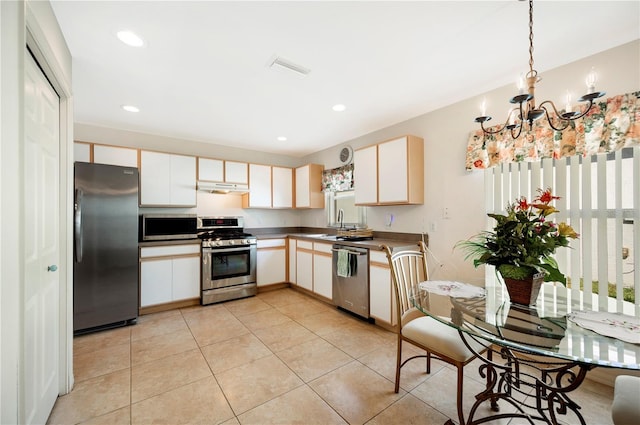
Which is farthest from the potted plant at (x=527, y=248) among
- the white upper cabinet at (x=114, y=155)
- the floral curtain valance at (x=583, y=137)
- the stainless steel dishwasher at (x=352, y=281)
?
the white upper cabinet at (x=114, y=155)

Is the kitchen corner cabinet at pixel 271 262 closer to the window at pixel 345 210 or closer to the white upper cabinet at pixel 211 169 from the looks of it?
the window at pixel 345 210

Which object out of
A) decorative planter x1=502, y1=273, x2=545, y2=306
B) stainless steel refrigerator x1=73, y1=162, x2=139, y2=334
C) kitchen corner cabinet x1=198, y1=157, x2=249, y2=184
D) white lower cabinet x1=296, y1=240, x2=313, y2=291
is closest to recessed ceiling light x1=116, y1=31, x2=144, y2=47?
stainless steel refrigerator x1=73, y1=162, x2=139, y2=334

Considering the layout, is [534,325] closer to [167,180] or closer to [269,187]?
[269,187]

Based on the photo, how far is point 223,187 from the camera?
4.07m

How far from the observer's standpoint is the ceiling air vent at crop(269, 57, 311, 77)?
213 centimetres

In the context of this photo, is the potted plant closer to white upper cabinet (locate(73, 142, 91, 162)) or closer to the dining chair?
the dining chair

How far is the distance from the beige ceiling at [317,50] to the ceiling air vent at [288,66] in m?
0.04

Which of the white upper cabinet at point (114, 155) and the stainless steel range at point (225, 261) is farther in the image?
the stainless steel range at point (225, 261)

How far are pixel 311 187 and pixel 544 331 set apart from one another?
3768 millimetres

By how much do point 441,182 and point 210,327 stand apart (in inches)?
121

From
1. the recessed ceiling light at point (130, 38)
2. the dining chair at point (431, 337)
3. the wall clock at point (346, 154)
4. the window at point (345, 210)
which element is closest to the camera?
the dining chair at point (431, 337)

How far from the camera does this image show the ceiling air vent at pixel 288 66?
2.13 metres

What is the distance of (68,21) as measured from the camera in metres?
1.71

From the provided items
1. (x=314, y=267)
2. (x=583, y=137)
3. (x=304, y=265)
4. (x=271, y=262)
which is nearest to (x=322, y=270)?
(x=314, y=267)
